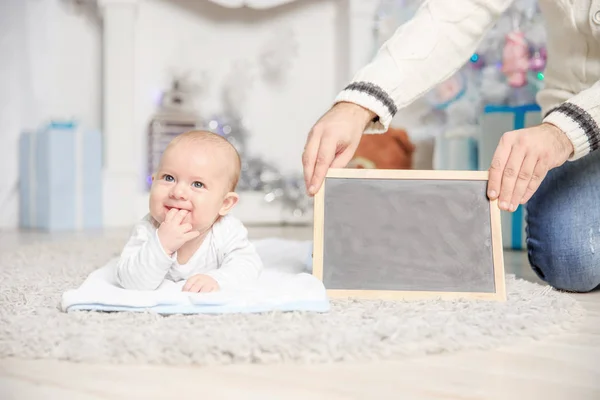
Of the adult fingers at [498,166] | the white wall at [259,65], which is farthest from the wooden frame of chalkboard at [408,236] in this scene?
Result: the white wall at [259,65]

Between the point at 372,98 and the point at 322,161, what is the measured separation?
0.16m

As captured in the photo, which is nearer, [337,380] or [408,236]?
[337,380]

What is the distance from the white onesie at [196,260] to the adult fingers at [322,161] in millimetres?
172

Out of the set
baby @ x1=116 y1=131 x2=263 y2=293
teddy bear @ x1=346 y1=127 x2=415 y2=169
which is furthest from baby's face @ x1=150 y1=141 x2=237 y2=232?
teddy bear @ x1=346 y1=127 x2=415 y2=169

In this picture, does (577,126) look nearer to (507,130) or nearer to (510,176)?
(510,176)

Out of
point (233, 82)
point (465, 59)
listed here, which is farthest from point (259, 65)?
point (465, 59)

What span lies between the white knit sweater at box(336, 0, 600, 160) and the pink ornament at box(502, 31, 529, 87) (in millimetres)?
1340

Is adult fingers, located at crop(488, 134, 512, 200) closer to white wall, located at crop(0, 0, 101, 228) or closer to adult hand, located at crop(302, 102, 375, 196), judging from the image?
adult hand, located at crop(302, 102, 375, 196)

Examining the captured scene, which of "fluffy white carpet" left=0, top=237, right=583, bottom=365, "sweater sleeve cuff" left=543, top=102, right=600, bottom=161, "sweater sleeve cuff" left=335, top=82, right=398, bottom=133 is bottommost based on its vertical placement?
"fluffy white carpet" left=0, top=237, right=583, bottom=365

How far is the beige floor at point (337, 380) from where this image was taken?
0.68 m

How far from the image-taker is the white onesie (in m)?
1.06

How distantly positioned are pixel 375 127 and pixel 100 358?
0.68 metres

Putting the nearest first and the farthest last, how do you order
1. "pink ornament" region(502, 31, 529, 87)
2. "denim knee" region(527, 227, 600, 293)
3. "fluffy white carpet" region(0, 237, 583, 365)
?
"fluffy white carpet" region(0, 237, 583, 365) < "denim knee" region(527, 227, 600, 293) < "pink ornament" region(502, 31, 529, 87)

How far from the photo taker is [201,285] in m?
1.04
